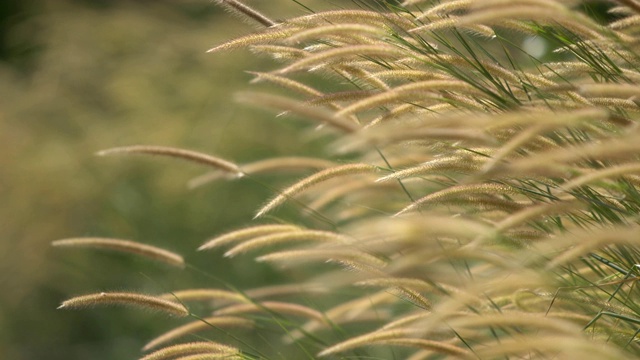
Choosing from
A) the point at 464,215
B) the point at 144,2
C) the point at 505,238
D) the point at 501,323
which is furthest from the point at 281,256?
the point at 144,2

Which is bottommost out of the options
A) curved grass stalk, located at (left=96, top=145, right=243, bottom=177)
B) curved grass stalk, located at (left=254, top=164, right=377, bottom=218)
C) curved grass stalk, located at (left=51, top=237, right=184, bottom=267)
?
curved grass stalk, located at (left=51, top=237, right=184, bottom=267)

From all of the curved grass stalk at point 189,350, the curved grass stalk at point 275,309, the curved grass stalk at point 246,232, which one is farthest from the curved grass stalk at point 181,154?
the curved grass stalk at point 189,350

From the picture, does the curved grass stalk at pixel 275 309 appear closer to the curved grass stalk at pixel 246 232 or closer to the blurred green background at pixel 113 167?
the curved grass stalk at pixel 246 232

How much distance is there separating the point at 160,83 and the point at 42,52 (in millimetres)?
1594

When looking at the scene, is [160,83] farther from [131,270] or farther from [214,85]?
[131,270]

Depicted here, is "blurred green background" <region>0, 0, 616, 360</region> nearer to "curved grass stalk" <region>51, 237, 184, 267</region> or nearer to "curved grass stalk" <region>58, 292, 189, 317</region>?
"curved grass stalk" <region>51, 237, 184, 267</region>

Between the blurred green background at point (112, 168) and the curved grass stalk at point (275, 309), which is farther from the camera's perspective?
the blurred green background at point (112, 168)

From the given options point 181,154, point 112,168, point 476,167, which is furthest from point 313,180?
point 112,168

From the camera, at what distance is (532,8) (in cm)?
100

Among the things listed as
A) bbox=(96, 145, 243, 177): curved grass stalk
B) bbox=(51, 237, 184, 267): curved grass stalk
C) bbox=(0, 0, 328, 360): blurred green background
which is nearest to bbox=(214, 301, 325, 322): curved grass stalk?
bbox=(51, 237, 184, 267): curved grass stalk

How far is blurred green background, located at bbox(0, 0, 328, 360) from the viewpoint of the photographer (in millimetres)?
3240

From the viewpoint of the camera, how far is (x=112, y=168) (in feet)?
12.6

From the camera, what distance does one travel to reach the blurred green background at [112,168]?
324 centimetres

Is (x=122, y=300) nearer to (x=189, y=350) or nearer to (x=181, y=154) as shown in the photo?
(x=189, y=350)
